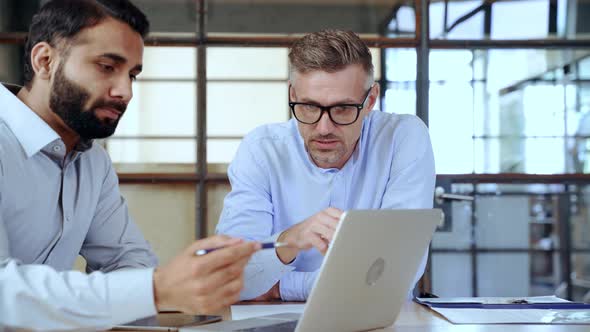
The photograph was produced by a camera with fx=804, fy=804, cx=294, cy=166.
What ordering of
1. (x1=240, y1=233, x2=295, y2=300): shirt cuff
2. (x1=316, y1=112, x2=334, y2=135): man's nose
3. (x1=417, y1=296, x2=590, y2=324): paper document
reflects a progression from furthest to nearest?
(x1=316, y1=112, x2=334, y2=135): man's nose, (x1=240, y1=233, x2=295, y2=300): shirt cuff, (x1=417, y1=296, x2=590, y2=324): paper document

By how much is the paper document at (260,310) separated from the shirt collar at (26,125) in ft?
1.83

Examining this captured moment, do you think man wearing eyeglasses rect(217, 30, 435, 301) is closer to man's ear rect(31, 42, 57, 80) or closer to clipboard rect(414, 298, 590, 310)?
clipboard rect(414, 298, 590, 310)

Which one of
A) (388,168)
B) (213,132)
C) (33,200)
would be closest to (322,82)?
(388,168)

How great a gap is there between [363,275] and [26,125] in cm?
80

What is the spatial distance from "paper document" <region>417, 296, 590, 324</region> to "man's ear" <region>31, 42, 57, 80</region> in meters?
1.02

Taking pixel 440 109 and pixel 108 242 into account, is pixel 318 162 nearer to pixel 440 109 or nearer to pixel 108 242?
pixel 108 242

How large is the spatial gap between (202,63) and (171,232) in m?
0.77

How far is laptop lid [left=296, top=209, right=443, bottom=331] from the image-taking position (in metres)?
1.38

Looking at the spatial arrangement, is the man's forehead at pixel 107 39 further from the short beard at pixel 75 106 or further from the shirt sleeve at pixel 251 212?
the shirt sleeve at pixel 251 212

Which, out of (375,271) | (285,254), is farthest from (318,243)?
(285,254)

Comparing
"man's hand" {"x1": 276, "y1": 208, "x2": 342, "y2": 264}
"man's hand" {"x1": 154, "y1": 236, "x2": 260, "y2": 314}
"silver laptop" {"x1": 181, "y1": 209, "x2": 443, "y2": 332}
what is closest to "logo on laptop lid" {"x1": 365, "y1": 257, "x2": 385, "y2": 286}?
"silver laptop" {"x1": 181, "y1": 209, "x2": 443, "y2": 332}

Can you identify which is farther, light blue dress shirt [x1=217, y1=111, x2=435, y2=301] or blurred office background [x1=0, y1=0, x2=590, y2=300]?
blurred office background [x1=0, y1=0, x2=590, y2=300]

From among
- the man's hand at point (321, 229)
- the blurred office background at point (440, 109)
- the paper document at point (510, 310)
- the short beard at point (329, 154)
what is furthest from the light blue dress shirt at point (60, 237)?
the blurred office background at point (440, 109)

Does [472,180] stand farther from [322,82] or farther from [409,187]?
[322,82]
